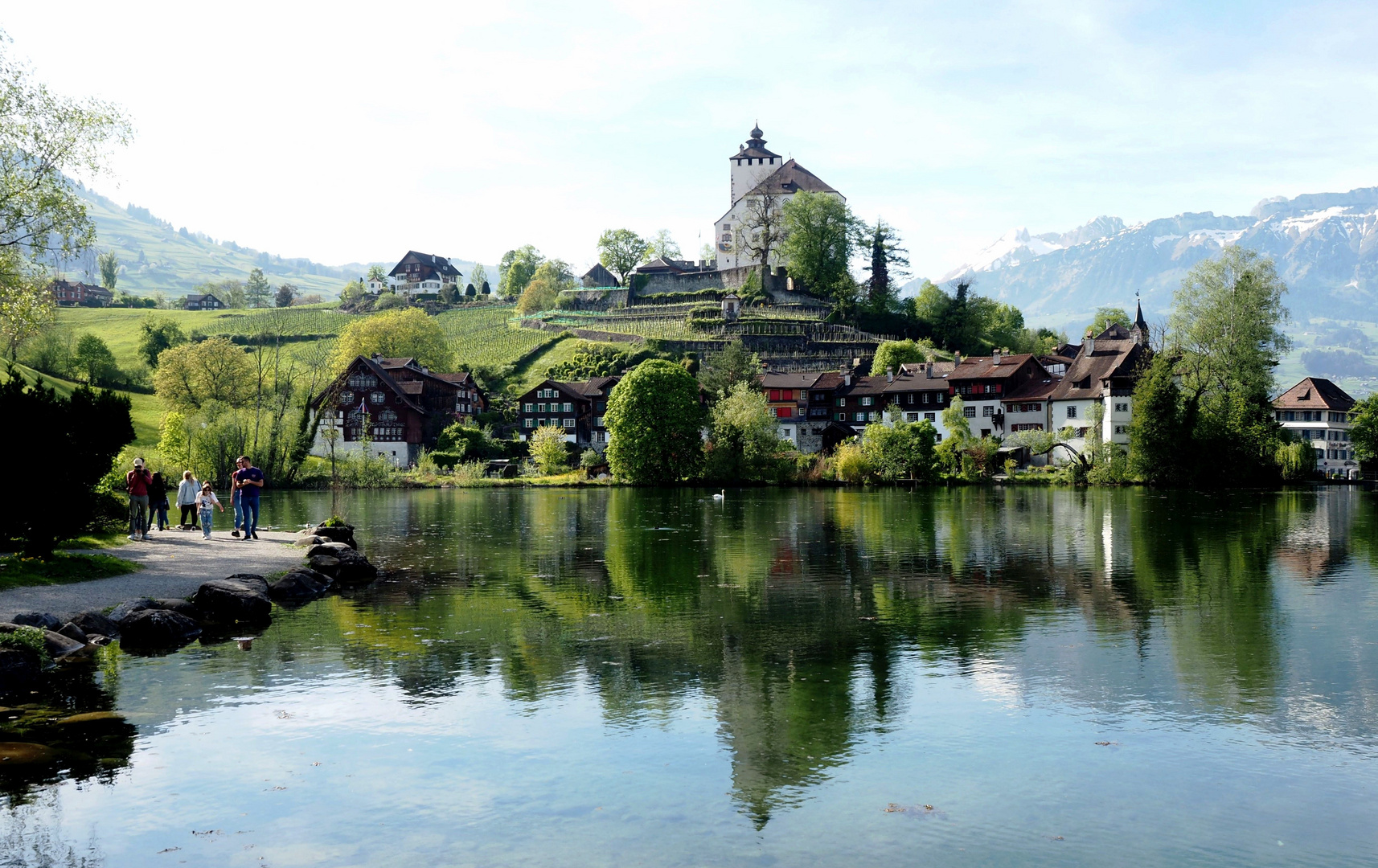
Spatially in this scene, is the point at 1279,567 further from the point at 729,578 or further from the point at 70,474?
the point at 70,474

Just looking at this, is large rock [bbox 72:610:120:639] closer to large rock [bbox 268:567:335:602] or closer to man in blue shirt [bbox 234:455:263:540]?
large rock [bbox 268:567:335:602]

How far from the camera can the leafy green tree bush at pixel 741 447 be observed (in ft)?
312

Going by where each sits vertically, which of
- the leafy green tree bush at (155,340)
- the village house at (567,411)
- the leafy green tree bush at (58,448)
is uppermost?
the leafy green tree bush at (155,340)

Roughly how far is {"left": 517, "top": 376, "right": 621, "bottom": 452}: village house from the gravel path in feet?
262

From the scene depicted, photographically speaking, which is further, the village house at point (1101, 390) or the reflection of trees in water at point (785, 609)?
the village house at point (1101, 390)

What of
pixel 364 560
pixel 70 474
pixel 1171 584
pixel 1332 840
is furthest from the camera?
pixel 364 560

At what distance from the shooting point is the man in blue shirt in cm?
3575

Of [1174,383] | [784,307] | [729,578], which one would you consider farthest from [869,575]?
[784,307]

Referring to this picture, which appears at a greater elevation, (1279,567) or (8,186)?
(8,186)

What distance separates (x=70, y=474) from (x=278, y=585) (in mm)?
5570

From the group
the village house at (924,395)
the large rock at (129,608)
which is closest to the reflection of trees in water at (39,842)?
the large rock at (129,608)

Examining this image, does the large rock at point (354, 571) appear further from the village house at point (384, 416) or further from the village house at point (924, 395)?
the village house at point (924, 395)

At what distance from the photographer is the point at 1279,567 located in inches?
1369

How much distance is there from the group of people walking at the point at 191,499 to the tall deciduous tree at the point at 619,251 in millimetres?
151457
